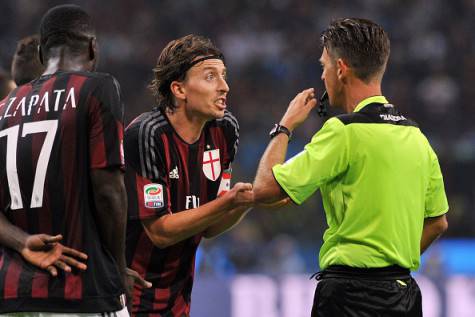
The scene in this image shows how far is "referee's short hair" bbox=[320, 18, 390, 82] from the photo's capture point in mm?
4262

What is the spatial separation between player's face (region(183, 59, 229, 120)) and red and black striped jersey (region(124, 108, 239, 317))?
17 cm

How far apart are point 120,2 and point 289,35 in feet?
11.4

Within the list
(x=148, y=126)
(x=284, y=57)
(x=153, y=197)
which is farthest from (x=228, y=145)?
(x=284, y=57)

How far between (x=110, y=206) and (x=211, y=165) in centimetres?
127

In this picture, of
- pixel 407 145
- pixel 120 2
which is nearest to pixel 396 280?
pixel 407 145

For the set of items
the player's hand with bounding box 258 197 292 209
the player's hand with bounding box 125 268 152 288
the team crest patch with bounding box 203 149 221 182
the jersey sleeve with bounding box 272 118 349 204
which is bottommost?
the player's hand with bounding box 125 268 152 288

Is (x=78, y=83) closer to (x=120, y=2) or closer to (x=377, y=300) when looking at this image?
(x=377, y=300)

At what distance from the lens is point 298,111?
4.50 m

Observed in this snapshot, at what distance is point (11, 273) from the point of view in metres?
3.88

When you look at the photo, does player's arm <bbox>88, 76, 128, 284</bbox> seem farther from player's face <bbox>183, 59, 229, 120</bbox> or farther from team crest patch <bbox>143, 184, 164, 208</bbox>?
player's face <bbox>183, 59, 229, 120</bbox>

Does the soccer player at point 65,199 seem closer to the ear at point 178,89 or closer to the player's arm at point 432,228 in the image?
the ear at point 178,89

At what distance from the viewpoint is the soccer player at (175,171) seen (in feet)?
15.5

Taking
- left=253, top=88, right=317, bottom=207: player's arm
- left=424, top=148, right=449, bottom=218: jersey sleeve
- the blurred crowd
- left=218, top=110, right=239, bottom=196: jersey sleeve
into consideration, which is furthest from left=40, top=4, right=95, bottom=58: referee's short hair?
the blurred crowd

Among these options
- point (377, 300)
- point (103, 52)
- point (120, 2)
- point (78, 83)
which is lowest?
point (377, 300)
